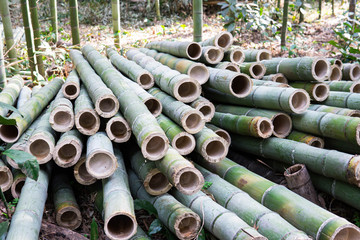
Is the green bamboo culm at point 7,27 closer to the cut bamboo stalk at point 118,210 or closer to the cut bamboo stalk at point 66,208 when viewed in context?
the cut bamboo stalk at point 66,208

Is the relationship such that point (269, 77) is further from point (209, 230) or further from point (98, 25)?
point (98, 25)

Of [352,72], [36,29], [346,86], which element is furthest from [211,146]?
[36,29]

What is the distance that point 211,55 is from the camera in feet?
14.4

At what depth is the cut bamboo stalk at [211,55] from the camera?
4277mm

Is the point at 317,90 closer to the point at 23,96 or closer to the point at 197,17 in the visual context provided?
the point at 197,17

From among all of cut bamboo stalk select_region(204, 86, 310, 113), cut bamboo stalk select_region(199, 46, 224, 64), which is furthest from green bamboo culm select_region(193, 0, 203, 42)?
cut bamboo stalk select_region(204, 86, 310, 113)

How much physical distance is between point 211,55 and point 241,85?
757 mm

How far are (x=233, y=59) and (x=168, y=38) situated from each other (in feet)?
18.2

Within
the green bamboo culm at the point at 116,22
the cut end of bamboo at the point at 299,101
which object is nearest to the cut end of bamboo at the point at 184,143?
the cut end of bamboo at the point at 299,101

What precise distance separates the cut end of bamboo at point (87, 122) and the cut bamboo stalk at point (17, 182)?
2.28ft

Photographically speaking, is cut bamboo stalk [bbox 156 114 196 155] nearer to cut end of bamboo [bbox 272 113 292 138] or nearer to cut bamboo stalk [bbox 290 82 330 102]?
cut end of bamboo [bbox 272 113 292 138]

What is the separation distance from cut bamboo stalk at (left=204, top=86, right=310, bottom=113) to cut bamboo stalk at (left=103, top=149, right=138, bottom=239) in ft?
5.85

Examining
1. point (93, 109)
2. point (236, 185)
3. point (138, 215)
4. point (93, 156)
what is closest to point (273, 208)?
point (236, 185)

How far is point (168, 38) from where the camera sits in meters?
9.74
